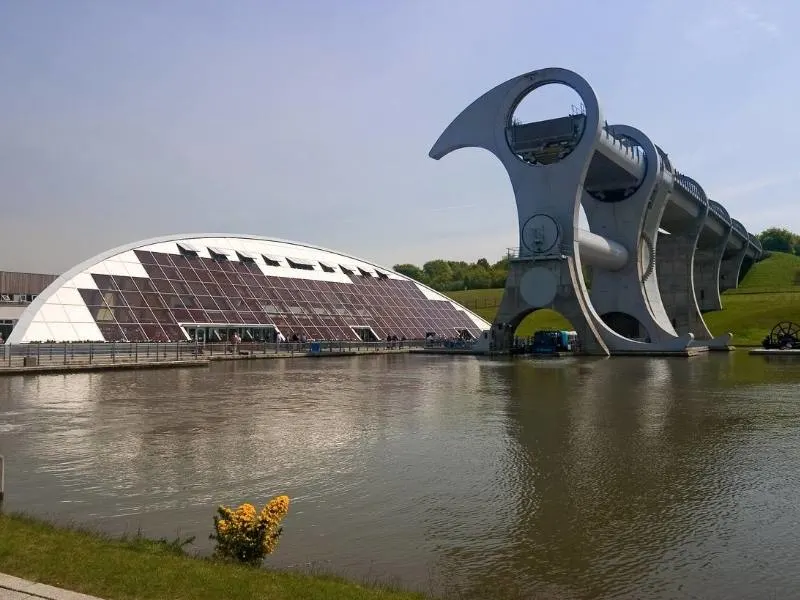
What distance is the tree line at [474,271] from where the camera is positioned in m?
163

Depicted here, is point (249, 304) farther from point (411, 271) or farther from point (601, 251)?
point (411, 271)

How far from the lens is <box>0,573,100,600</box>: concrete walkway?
18.9 feet

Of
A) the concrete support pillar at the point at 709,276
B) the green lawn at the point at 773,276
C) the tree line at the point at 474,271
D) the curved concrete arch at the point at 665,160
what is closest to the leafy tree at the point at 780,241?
the tree line at the point at 474,271

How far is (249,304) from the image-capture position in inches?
2206

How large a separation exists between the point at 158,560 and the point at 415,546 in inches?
117

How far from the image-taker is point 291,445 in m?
14.7

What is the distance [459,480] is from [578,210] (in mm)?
46307

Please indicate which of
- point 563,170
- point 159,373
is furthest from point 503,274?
point 159,373

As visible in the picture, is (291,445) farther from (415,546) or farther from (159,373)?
(159,373)

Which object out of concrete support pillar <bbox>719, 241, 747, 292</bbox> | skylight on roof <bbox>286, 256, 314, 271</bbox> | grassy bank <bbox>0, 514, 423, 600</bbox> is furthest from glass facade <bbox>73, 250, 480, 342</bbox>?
concrete support pillar <bbox>719, 241, 747, 292</bbox>

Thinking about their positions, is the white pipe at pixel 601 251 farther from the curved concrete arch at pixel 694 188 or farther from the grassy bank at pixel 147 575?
the grassy bank at pixel 147 575

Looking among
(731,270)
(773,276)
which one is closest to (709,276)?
(731,270)

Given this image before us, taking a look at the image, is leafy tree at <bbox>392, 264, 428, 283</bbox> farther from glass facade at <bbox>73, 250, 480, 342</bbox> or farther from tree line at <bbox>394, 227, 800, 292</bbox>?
glass facade at <bbox>73, 250, 480, 342</bbox>

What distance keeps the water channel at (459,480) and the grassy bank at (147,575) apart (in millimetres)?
1004
